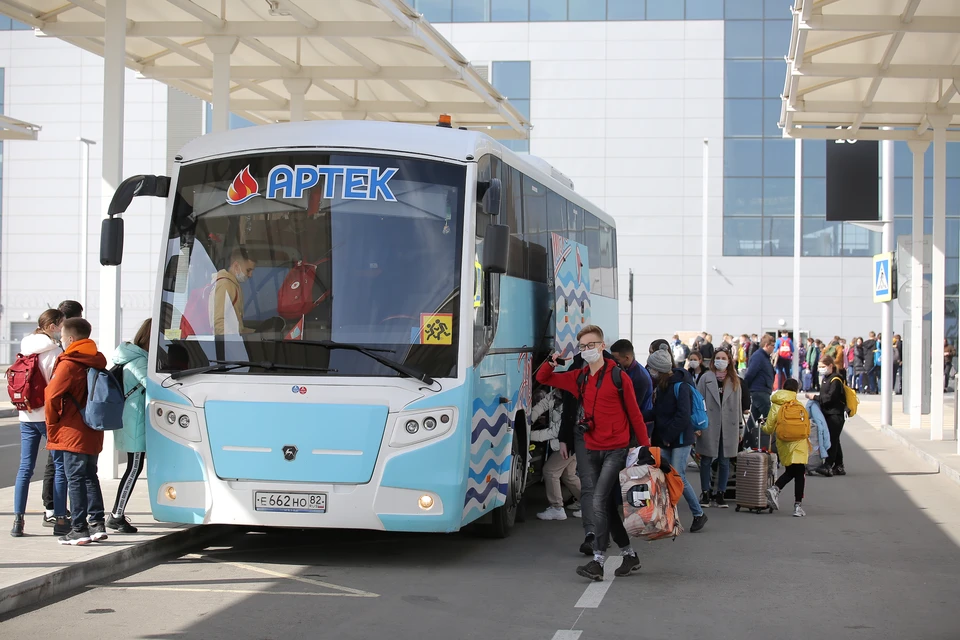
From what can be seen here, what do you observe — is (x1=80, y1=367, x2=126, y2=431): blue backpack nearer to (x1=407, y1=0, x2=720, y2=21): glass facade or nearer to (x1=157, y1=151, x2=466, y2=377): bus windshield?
(x1=157, y1=151, x2=466, y2=377): bus windshield

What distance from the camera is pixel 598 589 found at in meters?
8.79

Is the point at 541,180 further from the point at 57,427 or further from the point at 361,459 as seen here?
the point at 57,427

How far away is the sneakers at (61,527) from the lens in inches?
377

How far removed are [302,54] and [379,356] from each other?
9553 millimetres

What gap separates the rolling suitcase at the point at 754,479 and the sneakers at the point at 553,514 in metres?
2.29

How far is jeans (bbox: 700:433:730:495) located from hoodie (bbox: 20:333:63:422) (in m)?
7.10

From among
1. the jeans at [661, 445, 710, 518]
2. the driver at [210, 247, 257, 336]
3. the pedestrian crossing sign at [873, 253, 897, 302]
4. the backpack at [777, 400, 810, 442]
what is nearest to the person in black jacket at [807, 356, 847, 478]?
the backpack at [777, 400, 810, 442]

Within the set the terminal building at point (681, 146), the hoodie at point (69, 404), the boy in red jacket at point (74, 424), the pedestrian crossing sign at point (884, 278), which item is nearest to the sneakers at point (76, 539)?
the boy in red jacket at point (74, 424)

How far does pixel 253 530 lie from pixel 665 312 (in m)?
39.5

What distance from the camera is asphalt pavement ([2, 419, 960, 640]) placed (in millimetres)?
7434

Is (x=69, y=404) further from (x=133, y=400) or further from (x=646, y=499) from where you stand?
(x=646, y=499)

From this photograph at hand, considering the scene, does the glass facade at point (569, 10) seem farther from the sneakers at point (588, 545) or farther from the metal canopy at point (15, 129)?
the sneakers at point (588, 545)

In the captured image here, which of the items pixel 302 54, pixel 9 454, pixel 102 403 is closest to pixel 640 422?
pixel 102 403

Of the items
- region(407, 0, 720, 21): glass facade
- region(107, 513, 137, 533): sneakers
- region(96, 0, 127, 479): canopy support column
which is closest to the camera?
region(107, 513, 137, 533): sneakers
